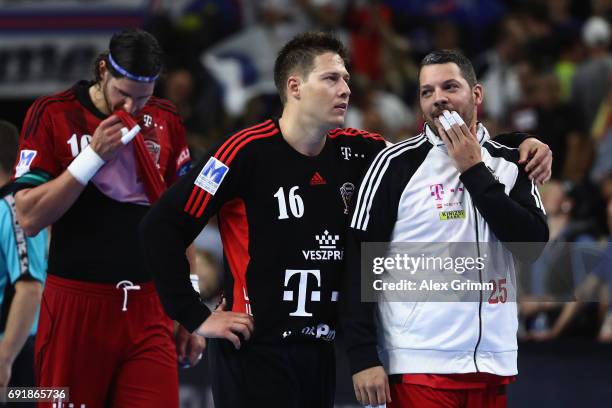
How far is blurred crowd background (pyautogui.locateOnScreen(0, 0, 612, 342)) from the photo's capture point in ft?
36.5

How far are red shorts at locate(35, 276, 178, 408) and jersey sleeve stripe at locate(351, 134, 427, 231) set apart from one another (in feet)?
4.31

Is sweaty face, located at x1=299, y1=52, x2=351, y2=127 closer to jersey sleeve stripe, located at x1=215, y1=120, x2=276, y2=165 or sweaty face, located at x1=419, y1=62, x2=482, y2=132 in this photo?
jersey sleeve stripe, located at x1=215, y1=120, x2=276, y2=165

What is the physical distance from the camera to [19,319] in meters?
5.64

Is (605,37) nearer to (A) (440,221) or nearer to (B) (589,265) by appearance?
(B) (589,265)

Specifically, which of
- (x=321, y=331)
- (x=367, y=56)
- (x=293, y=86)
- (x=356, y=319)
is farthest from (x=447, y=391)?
(x=367, y=56)

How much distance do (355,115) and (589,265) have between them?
15.0 feet

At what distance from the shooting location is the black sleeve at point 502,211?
4.57m

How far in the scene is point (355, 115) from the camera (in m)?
11.9

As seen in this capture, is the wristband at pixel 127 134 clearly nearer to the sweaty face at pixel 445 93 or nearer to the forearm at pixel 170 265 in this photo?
the forearm at pixel 170 265

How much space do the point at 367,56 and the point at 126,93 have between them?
8.08 m

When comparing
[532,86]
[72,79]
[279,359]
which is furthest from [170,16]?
[279,359]

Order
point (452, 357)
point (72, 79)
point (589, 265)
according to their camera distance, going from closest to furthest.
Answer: point (452, 357) → point (589, 265) → point (72, 79)

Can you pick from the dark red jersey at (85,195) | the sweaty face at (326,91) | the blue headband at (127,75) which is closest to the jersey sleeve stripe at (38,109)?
the dark red jersey at (85,195)

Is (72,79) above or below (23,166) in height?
above
